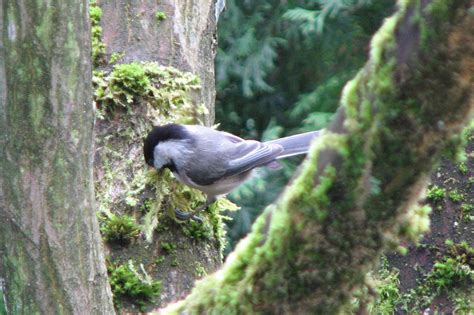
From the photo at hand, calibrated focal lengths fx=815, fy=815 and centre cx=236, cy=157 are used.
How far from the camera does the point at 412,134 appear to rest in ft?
6.40

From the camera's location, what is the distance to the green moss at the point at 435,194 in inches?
145

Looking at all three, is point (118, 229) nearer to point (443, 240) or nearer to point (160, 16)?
point (160, 16)

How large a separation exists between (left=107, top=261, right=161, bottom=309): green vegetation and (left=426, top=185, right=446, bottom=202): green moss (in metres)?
1.42

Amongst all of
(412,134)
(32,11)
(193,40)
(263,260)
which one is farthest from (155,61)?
(412,134)

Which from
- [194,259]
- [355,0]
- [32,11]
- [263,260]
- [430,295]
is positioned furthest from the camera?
[355,0]

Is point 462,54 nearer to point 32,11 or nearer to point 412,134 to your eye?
point 412,134

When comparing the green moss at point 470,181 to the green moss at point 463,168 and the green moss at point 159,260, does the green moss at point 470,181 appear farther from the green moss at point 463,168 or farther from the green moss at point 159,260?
the green moss at point 159,260

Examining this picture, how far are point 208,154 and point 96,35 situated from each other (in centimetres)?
117

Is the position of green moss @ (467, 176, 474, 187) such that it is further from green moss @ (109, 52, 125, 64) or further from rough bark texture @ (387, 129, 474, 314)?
green moss @ (109, 52, 125, 64)

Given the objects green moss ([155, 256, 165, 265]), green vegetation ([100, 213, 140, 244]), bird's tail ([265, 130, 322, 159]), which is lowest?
green moss ([155, 256, 165, 265])

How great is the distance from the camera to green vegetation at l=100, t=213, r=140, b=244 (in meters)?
4.21

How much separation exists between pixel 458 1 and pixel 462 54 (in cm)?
12

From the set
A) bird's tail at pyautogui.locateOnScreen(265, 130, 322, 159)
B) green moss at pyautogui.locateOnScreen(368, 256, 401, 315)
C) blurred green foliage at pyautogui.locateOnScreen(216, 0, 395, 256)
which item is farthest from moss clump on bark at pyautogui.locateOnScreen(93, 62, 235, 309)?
blurred green foliage at pyautogui.locateOnScreen(216, 0, 395, 256)

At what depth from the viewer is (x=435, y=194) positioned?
12.1 feet
